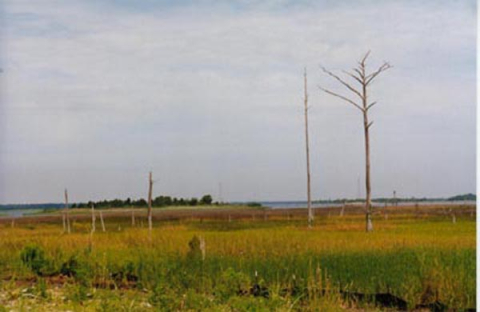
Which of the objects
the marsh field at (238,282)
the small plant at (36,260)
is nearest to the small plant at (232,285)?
the marsh field at (238,282)

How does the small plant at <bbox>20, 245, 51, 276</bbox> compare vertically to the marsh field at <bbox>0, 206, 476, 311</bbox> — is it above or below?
above

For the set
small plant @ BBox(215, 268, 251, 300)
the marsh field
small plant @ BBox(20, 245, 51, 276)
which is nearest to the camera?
the marsh field

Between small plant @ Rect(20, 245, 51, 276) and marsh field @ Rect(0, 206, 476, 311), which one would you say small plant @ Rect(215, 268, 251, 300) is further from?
small plant @ Rect(20, 245, 51, 276)

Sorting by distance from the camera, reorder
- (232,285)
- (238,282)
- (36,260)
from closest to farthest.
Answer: (232,285) < (238,282) < (36,260)

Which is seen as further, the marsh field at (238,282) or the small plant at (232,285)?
the small plant at (232,285)

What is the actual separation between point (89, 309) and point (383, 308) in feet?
6.79

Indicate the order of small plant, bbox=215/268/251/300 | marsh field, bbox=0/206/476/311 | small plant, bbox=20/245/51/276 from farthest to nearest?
small plant, bbox=20/245/51/276
small plant, bbox=215/268/251/300
marsh field, bbox=0/206/476/311

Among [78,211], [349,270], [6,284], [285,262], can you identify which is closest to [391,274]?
[349,270]

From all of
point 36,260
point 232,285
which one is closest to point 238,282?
point 232,285

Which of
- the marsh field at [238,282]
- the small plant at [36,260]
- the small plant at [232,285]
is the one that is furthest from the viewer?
the small plant at [36,260]

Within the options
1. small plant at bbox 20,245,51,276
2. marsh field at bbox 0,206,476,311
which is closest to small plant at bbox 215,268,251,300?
marsh field at bbox 0,206,476,311

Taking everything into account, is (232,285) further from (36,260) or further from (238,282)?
(36,260)

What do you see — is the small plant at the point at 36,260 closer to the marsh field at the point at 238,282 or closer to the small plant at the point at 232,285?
the marsh field at the point at 238,282

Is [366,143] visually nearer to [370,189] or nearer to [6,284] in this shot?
[370,189]
